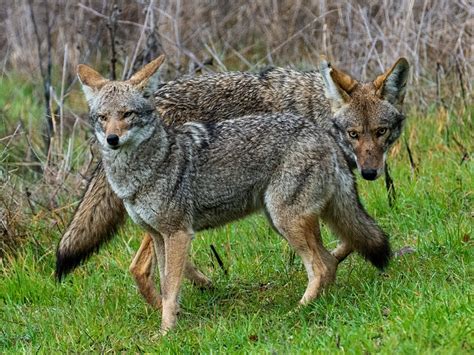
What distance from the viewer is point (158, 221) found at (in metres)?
6.09

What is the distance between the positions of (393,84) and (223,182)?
1.58 metres

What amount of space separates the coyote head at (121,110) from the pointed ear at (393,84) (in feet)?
5.61

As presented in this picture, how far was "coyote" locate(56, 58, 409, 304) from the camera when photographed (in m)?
6.59

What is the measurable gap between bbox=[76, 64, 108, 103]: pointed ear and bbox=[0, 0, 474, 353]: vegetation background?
1.43 m

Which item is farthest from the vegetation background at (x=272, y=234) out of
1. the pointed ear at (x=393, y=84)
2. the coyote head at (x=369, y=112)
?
the pointed ear at (x=393, y=84)

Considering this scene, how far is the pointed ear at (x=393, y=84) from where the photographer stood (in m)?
6.92

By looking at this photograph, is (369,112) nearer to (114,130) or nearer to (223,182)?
(223,182)

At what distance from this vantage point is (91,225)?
21.6 ft

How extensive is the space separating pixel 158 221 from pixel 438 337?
2.09 m

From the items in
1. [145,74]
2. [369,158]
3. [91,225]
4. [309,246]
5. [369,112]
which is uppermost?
[145,74]

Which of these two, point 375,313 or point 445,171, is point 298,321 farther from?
point 445,171

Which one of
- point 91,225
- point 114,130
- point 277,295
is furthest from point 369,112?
point 91,225

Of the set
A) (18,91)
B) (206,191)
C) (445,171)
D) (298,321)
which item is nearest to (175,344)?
(298,321)

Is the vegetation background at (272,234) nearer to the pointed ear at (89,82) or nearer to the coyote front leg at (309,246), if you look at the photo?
the coyote front leg at (309,246)
